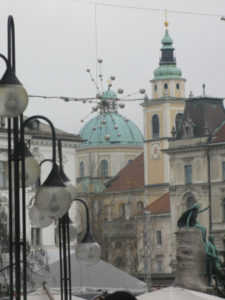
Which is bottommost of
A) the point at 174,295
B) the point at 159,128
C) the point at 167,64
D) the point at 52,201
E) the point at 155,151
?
the point at 174,295

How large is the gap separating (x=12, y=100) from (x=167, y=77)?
400ft

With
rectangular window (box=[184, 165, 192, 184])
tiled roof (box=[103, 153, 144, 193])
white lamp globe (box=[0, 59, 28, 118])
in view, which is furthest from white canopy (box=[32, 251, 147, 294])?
tiled roof (box=[103, 153, 144, 193])

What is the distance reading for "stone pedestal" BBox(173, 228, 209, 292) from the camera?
27938 millimetres

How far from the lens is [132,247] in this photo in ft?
318

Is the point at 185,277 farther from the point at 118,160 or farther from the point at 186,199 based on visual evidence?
the point at 118,160

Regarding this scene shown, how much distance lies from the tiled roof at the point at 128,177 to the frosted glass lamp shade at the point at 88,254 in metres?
114

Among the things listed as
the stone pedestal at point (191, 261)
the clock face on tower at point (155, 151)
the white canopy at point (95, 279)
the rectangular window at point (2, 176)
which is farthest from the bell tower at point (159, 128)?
the stone pedestal at point (191, 261)

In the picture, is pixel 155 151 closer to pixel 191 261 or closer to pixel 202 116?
pixel 202 116

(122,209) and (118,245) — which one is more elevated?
(122,209)

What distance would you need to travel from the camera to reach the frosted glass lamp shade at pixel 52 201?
1510 centimetres

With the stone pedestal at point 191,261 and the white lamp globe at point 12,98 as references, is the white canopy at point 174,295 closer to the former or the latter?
the white lamp globe at point 12,98

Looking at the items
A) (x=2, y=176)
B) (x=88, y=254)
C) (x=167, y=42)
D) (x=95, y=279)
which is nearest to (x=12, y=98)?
(x=88, y=254)

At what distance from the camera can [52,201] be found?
15.2 metres

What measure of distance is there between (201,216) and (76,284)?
72628mm
